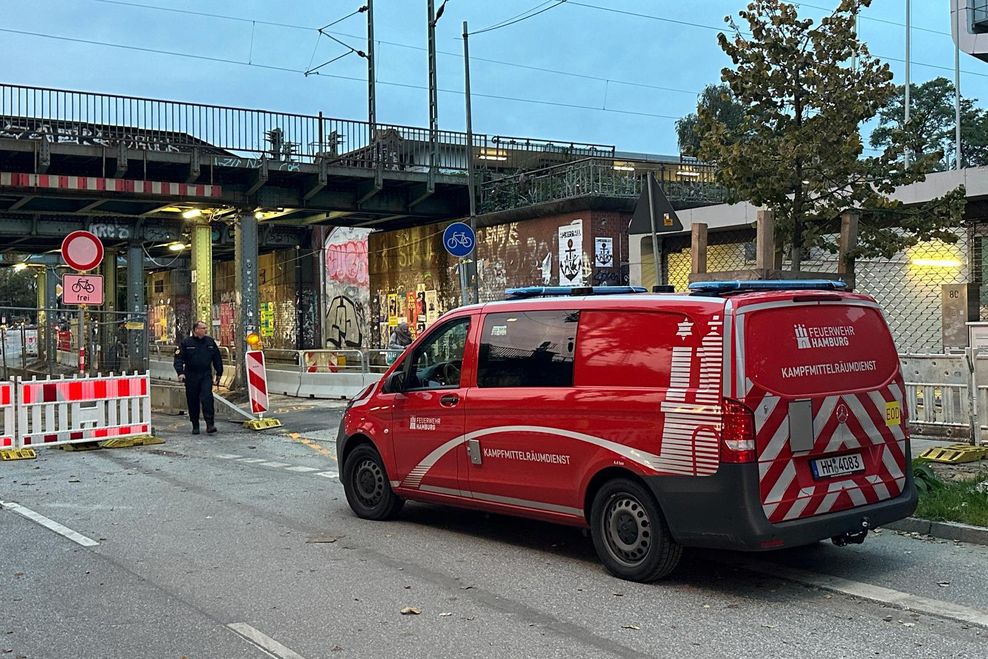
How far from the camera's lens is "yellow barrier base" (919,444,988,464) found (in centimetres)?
1010

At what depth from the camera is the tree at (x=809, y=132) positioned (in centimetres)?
1011

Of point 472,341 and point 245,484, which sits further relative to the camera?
point 245,484

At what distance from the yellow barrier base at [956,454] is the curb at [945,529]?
287 centimetres

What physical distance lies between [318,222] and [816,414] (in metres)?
23.3

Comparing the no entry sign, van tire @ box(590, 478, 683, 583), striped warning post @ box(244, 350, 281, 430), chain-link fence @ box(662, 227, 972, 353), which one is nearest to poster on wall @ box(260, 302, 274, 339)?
striped warning post @ box(244, 350, 281, 430)

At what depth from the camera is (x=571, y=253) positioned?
71.4 ft

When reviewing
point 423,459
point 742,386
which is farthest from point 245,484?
point 742,386

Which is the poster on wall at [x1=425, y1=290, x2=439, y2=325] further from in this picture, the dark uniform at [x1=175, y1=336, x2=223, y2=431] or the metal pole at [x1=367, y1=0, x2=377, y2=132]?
the dark uniform at [x1=175, y1=336, x2=223, y2=431]

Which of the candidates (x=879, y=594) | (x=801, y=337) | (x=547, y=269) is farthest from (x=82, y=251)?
(x=879, y=594)

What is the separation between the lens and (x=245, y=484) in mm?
10328

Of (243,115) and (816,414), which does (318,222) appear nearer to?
(243,115)

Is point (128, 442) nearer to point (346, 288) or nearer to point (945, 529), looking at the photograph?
point (945, 529)

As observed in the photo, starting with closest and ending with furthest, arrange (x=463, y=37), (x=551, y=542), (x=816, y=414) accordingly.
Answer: (x=816, y=414) → (x=551, y=542) → (x=463, y=37)

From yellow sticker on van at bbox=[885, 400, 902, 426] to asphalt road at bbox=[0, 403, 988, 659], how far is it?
0.96 m
